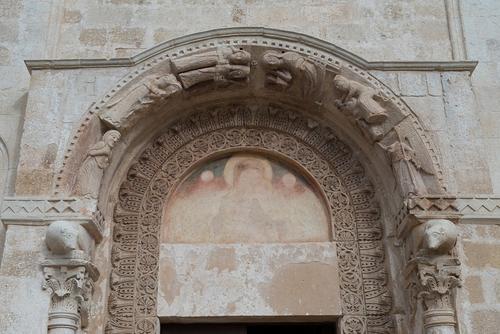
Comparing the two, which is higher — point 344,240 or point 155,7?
point 155,7

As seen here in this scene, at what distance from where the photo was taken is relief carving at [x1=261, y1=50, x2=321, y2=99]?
696 cm

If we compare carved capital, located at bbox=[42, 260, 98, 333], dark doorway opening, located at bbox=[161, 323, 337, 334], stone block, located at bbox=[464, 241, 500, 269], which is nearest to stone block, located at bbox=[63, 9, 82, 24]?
carved capital, located at bbox=[42, 260, 98, 333]

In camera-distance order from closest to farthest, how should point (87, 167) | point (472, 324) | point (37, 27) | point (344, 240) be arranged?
point (472, 324) → point (87, 167) → point (344, 240) → point (37, 27)

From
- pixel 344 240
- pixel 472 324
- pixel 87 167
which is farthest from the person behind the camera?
pixel 344 240

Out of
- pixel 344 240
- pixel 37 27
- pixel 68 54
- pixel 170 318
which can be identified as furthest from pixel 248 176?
pixel 37 27

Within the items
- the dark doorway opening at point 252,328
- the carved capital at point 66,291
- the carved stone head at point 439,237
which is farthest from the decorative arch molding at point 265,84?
the dark doorway opening at point 252,328

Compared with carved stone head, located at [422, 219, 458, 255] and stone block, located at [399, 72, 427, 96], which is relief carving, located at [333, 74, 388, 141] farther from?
carved stone head, located at [422, 219, 458, 255]

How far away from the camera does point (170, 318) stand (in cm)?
652

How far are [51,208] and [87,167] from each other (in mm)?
528

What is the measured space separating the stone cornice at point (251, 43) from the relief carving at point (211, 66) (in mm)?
163

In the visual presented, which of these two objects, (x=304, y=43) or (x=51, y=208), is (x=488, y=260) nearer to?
(x=304, y=43)

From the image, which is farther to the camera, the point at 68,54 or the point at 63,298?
the point at 68,54

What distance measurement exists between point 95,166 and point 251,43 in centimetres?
209

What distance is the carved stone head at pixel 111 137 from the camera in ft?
21.6
